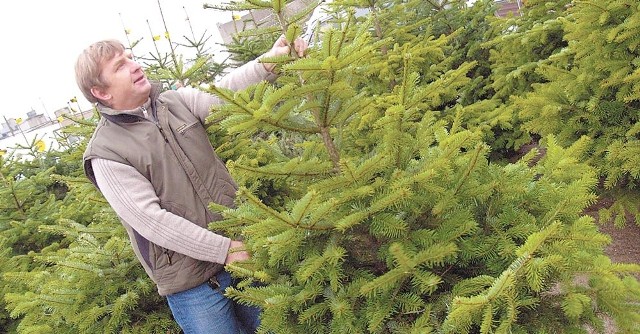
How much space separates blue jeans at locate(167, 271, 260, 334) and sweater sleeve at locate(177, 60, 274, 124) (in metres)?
0.92

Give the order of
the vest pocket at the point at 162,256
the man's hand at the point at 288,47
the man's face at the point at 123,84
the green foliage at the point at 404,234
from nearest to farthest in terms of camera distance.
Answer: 1. the green foliage at the point at 404,234
2. the man's hand at the point at 288,47
3. the man's face at the point at 123,84
4. the vest pocket at the point at 162,256

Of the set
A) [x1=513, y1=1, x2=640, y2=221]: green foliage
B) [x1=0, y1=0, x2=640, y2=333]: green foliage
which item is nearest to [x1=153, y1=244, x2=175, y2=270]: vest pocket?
[x1=0, y1=0, x2=640, y2=333]: green foliage

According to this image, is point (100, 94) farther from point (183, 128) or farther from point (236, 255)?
point (236, 255)

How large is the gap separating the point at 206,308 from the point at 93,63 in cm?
137

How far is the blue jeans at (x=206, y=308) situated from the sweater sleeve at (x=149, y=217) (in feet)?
1.08

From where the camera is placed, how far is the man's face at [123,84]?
2076mm

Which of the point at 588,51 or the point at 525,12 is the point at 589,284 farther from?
the point at 525,12

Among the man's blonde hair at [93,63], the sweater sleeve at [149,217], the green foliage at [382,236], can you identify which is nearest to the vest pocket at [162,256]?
the sweater sleeve at [149,217]

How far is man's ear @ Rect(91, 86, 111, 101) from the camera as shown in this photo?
209 centimetres

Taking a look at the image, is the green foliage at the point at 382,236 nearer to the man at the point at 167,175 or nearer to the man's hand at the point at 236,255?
the man's hand at the point at 236,255

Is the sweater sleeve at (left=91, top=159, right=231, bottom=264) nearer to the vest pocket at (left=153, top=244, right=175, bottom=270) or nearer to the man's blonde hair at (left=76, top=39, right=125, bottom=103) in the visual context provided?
the vest pocket at (left=153, top=244, right=175, bottom=270)

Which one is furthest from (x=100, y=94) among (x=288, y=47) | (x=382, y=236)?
(x=382, y=236)

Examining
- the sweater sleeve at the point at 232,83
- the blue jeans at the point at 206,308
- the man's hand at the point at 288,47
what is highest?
the man's hand at the point at 288,47

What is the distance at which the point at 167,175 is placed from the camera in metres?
2.13
